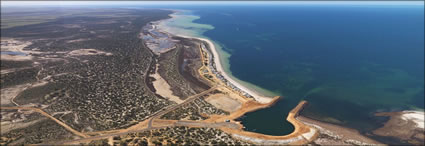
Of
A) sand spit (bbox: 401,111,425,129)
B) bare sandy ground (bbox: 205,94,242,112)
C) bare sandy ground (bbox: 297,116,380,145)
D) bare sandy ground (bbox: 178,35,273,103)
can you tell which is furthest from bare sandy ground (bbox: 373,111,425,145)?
bare sandy ground (bbox: 205,94,242,112)

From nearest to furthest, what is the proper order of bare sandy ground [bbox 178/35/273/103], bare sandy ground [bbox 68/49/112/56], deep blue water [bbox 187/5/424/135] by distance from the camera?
1. deep blue water [bbox 187/5/424/135]
2. bare sandy ground [bbox 178/35/273/103]
3. bare sandy ground [bbox 68/49/112/56]

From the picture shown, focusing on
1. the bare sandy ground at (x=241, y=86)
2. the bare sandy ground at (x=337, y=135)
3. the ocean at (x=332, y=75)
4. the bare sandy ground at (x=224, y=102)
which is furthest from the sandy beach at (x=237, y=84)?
the bare sandy ground at (x=337, y=135)

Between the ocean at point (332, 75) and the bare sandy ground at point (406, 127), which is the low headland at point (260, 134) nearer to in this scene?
the ocean at point (332, 75)

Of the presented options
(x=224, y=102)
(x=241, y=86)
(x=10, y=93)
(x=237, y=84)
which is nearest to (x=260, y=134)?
(x=224, y=102)

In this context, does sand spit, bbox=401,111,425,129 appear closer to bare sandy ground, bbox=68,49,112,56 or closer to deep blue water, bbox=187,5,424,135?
deep blue water, bbox=187,5,424,135

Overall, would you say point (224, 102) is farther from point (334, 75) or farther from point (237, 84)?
point (334, 75)

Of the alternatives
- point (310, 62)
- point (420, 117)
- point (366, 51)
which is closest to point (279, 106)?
point (420, 117)
